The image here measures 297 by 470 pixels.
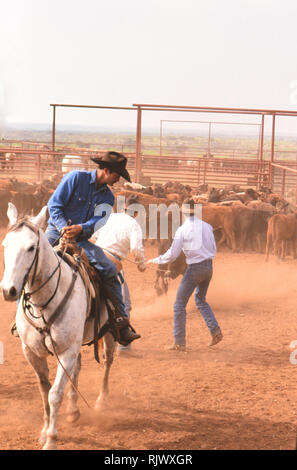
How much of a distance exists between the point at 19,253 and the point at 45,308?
0.69 metres

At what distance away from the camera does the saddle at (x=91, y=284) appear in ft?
16.4

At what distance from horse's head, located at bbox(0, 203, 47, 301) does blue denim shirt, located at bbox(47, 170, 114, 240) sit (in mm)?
807

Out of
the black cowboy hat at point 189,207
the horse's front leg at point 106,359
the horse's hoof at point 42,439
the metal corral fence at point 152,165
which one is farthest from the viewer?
the metal corral fence at point 152,165

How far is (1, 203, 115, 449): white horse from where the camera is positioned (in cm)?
412

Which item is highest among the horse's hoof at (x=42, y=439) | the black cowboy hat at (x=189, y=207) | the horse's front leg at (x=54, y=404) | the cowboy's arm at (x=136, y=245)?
the black cowboy hat at (x=189, y=207)

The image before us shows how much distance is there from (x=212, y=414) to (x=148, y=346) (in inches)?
87.6

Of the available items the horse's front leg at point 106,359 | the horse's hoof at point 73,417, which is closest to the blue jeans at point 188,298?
the horse's front leg at point 106,359

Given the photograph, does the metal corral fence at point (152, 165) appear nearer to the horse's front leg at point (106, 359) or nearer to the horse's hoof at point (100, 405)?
the horse's front leg at point (106, 359)

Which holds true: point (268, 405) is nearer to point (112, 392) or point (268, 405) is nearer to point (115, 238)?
point (112, 392)

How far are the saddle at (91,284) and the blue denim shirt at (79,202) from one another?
0.46 feet

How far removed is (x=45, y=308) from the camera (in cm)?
452

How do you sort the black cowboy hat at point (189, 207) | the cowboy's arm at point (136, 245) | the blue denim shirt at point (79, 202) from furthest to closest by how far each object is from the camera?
the black cowboy hat at point (189, 207) < the cowboy's arm at point (136, 245) < the blue denim shirt at point (79, 202)

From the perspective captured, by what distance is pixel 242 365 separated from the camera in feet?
22.8

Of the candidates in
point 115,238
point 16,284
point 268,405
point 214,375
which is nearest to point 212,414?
point 268,405
